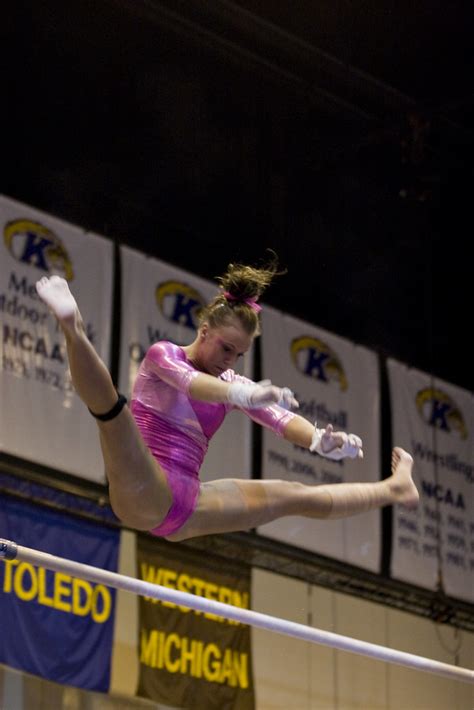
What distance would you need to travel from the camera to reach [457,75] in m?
9.72

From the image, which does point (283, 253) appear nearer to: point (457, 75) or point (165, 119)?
point (165, 119)

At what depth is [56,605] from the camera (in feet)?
29.2

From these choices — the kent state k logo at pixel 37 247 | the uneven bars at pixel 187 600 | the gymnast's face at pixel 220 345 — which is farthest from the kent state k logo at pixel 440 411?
the gymnast's face at pixel 220 345

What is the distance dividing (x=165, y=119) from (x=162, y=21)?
3.77ft

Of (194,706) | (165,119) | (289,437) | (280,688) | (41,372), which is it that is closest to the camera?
(289,437)

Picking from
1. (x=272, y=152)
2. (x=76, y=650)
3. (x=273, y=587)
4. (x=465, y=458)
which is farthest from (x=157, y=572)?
(x=272, y=152)

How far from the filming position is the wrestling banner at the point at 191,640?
9367mm

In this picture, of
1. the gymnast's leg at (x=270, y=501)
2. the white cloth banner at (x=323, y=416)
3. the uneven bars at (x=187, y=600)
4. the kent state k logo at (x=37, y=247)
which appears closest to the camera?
the uneven bars at (x=187, y=600)

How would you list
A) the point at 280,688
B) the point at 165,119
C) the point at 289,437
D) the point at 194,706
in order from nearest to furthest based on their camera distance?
the point at 289,437
the point at 194,706
the point at 165,119
the point at 280,688

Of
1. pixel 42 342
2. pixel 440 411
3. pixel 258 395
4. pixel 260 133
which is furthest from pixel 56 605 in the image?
pixel 258 395

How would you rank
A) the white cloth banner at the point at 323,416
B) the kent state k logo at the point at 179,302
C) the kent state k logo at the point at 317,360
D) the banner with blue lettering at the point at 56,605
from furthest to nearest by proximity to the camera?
the kent state k logo at the point at 317,360
the white cloth banner at the point at 323,416
the kent state k logo at the point at 179,302
the banner with blue lettering at the point at 56,605

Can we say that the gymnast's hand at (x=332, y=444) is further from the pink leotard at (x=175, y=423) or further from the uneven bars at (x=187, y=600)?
the uneven bars at (x=187, y=600)

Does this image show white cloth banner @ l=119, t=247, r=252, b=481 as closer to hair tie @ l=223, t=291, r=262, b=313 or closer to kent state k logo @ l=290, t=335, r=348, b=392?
kent state k logo @ l=290, t=335, r=348, b=392

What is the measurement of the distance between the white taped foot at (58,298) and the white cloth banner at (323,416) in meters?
5.35
